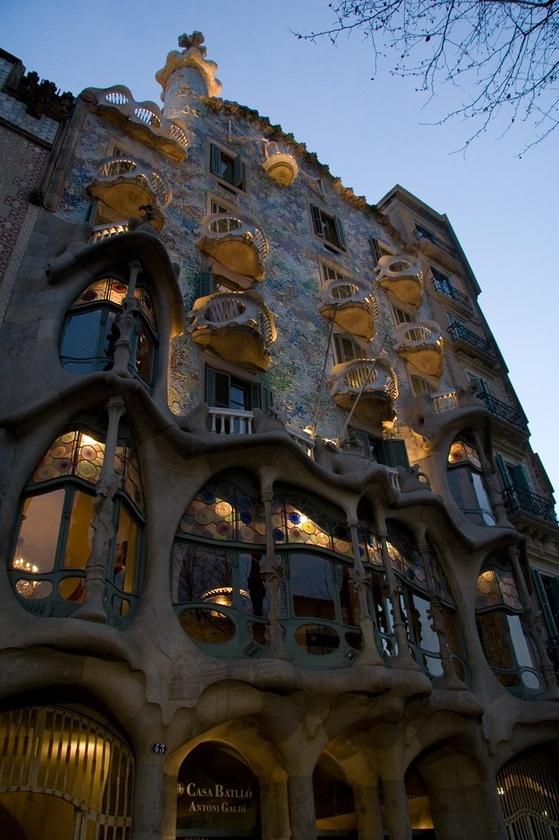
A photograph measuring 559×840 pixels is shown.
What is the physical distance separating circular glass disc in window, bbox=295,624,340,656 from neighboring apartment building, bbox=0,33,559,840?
52 millimetres

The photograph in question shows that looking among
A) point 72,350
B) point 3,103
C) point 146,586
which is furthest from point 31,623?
point 3,103

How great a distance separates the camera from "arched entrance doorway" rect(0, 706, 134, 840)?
8672 mm

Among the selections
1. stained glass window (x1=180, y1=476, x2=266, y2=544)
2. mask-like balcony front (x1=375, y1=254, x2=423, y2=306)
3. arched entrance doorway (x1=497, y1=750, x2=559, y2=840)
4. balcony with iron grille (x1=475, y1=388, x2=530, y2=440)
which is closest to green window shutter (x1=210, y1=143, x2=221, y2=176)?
mask-like balcony front (x1=375, y1=254, x2=423, y2=306)

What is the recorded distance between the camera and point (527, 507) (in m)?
20.2

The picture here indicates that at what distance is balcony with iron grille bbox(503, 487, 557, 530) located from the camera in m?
19.0

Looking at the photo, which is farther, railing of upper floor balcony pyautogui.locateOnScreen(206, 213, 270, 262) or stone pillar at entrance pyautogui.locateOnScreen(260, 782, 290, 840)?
railing of upper floor balcony pyautogui.locateOnScreen(206, 213, 270, 262)

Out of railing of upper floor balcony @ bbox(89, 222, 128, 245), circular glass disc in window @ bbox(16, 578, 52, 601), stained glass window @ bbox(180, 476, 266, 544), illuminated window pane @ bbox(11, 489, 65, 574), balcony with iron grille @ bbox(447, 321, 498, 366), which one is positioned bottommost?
circular glass disc in window @ bbox(16, 578, 52, 601)

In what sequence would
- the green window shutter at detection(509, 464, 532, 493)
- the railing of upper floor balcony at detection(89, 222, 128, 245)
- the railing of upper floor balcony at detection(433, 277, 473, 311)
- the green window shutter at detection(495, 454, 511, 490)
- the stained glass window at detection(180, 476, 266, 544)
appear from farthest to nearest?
1. the railing of upper floor balcony at detection(433, 277, 473, 311)
2. the green window shutter at detection(509, 464, 532, 493)
3. the green window shutter at detection(495, 454, 511, 490)
4. the railing of upper floor balcony at detection(89, 222, 128, 245)
5. the stained glass window at detection(180, 476, 266, 544)

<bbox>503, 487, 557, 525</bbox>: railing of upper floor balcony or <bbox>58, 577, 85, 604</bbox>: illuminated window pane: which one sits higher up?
<bbox>503, 487, 557, 525</bbox>: railing of upper floor balcony

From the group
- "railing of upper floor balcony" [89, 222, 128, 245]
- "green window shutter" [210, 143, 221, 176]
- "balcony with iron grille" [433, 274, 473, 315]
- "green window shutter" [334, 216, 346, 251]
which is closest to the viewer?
"railing of upper floor balcony" [89, 222, 128, 245]

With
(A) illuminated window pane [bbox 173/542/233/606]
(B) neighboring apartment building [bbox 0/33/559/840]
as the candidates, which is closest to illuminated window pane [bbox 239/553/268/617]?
(B) neighboring apartment building [bbox 0/33/559/840]

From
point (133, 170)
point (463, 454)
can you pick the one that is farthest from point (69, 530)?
point (463, 454)

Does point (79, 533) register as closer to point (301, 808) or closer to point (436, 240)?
point (301, 808)

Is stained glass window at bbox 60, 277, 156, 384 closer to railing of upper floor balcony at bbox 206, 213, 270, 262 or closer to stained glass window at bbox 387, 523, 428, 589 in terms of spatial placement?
railing of upper floor balcony at bbox 206, 213, 270, 262
